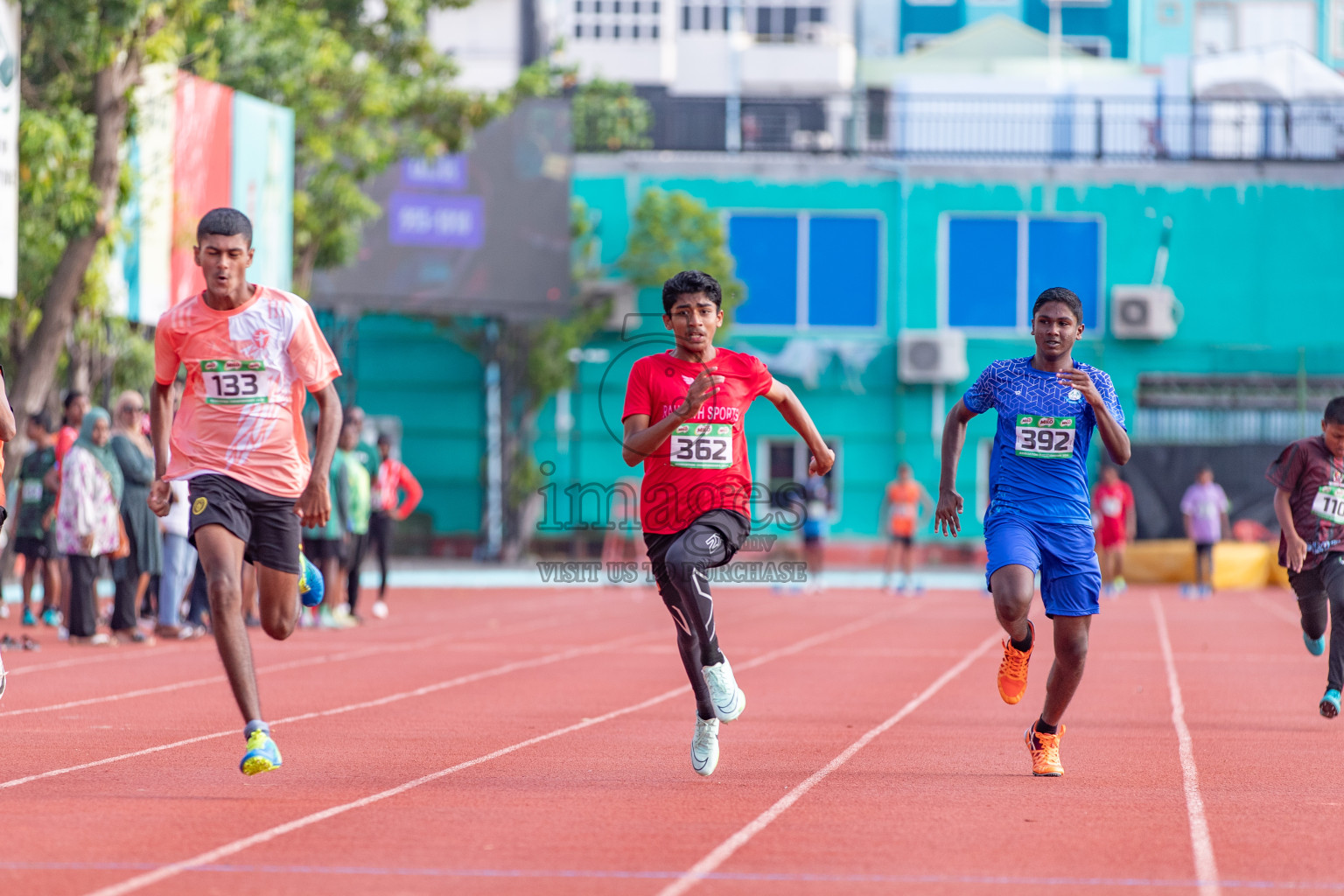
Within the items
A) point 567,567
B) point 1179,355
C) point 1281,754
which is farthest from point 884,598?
point 1281,754

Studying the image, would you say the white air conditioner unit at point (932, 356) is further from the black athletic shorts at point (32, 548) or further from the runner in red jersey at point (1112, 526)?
the black athletic shorts at point (32, 548)

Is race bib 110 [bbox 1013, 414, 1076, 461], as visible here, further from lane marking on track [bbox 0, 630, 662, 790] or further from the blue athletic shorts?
lane marking on track [bbox 0, 630, 662, 790]

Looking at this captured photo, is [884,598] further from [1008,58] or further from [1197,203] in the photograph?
[1008,58]

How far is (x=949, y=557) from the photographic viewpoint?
36.5m

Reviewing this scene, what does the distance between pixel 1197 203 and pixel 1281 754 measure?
95.5 feet

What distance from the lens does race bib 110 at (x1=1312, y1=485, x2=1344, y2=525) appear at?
10508mm

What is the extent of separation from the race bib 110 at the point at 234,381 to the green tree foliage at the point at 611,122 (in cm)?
2996

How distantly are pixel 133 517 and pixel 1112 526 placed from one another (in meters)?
15.5

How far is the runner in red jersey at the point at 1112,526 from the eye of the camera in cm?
2691

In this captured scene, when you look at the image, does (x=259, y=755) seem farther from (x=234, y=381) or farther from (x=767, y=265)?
(x=767, y=265)

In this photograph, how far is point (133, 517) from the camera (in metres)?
15.6

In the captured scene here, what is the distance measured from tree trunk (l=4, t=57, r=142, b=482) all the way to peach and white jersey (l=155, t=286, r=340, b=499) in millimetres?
11763

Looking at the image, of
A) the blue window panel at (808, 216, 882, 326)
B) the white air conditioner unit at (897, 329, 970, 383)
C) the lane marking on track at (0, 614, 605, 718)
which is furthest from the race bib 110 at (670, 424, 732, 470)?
the blue window panel at (808, 216, 882, 326)

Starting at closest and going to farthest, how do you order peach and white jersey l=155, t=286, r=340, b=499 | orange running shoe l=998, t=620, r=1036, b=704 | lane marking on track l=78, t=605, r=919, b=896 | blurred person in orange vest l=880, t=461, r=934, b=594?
lane marking on track l=78, t=605, r=919, b=896
peach and white jersey l=155, t=286, r=340, b=499
orange running shoe l=998, t=620, r=1036, b=704
blurred person in orange vest l=880, t=461, r=934, b=594
